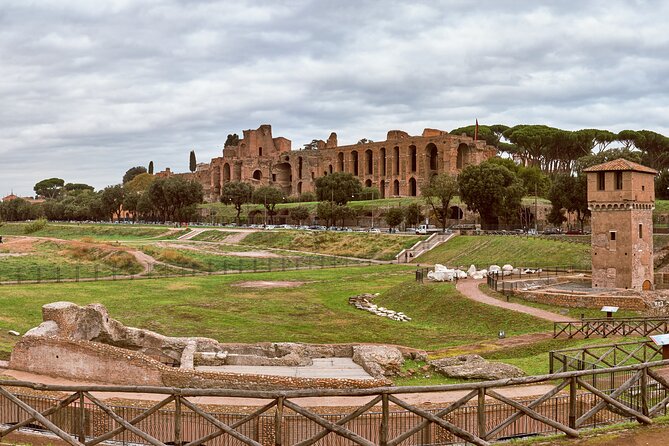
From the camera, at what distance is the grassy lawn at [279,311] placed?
2781 centimetres

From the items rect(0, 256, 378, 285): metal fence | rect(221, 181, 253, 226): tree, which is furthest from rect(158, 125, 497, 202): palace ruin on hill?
rect(0, 256, 378, 285): metal fence

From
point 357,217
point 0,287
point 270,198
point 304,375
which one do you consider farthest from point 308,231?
point 304,375

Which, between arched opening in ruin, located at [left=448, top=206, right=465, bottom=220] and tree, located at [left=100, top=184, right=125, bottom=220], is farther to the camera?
tree, located at [left=100, top=184, right=125, bottom=220]

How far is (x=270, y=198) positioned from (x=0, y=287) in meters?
62.7

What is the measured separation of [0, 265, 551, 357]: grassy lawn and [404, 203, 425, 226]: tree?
34175 mm

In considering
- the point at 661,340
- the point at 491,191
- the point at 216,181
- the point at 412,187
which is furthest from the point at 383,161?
the point at 661,340

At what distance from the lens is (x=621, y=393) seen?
1152 centimetres

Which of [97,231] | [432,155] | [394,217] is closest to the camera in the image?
[394,217]

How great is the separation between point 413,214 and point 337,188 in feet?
59.8

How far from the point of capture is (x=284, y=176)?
14462 cm

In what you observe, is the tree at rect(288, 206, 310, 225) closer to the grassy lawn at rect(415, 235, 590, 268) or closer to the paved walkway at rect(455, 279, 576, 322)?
the grassy lawn at rect(415, 235, 590, 268)

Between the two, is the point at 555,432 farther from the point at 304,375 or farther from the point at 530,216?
the point at 530,216

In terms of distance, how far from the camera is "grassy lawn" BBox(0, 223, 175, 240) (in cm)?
9391

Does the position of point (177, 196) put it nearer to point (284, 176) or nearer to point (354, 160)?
point (354, 160)
